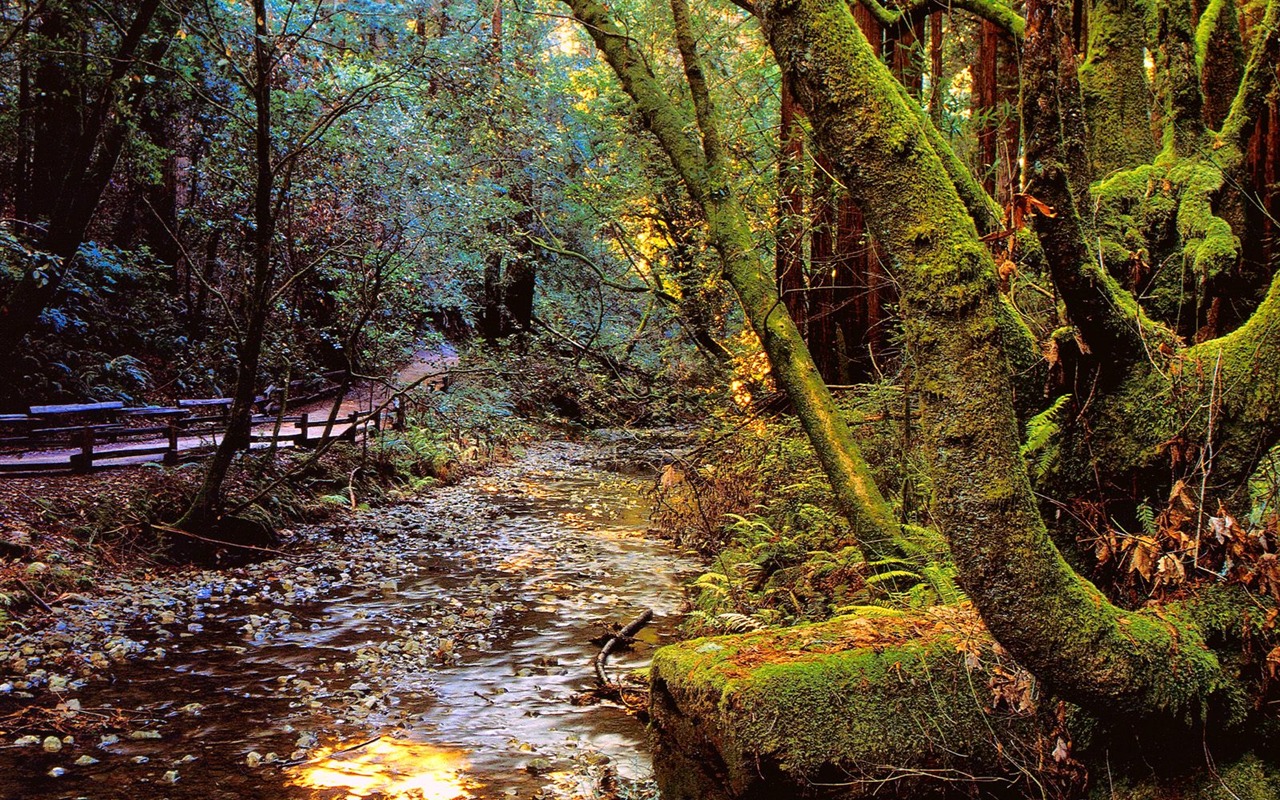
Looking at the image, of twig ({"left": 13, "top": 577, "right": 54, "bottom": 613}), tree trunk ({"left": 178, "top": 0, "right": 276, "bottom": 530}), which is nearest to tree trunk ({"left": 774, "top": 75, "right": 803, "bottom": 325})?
tree trunk ({"left": 178, "top": 0, "right": 276, "bottom": 530})

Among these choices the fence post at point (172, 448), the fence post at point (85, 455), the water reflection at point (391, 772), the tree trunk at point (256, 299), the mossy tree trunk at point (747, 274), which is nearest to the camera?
the water reflection at point (391, 772)

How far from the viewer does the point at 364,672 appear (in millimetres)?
7902

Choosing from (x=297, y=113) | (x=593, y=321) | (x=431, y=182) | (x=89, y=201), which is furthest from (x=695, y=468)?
(x=593, y=321)

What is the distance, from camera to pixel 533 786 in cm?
570

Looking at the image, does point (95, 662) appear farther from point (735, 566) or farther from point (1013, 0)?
point (1013, 0)

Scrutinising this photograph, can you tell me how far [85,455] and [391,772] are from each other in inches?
404

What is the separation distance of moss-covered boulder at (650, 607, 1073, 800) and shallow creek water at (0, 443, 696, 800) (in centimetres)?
180

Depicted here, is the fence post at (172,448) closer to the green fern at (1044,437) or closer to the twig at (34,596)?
the twig at (34,596)

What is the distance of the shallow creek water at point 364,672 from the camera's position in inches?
231

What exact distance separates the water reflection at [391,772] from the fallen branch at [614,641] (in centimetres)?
168

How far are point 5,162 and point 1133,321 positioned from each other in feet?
74.2

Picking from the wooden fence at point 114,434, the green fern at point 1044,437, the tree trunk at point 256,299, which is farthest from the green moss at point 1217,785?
the wooden fence at point 114,434

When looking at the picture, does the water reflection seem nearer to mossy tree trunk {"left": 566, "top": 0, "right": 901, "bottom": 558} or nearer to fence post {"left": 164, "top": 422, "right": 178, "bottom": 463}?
mossy tree trunk {"left": 566, "top": 0, "right": 901, "bottom": 558}

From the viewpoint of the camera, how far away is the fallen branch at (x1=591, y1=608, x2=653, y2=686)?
762 cm
